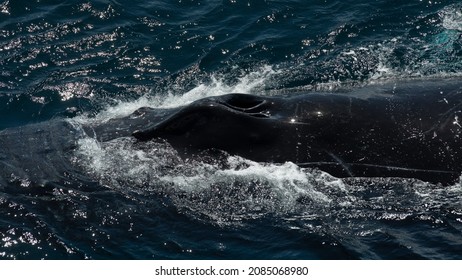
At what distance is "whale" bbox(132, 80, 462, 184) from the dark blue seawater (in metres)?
0.22

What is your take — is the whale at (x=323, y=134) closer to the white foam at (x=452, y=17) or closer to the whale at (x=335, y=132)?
the whale at (x=335, y=132)

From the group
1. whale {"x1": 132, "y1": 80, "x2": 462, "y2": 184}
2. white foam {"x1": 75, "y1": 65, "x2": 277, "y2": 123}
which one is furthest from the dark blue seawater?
whale {"x1": 132, "y1": 80, "x2": 462, "y2": 184}

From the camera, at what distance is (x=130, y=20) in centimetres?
1997

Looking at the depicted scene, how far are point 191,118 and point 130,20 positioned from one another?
9.99 meters

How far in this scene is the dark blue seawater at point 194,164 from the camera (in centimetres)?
963

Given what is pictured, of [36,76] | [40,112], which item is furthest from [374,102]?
[36,76]

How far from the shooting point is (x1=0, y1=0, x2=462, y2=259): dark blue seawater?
963cm

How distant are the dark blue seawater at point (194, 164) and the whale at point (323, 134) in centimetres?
14

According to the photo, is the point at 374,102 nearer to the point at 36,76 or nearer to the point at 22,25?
the point at 36,76

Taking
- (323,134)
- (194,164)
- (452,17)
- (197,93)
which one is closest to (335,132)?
(323,134)

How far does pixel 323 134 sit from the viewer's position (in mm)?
10625

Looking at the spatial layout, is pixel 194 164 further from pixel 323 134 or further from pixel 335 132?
pixel 335 132

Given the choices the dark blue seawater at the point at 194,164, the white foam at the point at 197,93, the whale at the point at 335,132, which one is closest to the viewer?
the dark blue seawater at the point at 194,164

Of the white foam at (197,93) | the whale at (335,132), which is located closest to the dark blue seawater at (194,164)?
the white foam at (197,93)
